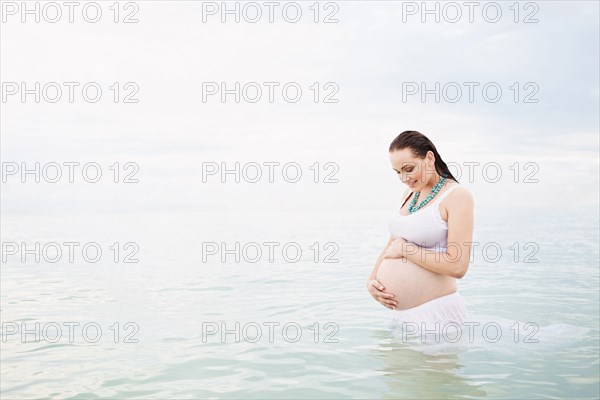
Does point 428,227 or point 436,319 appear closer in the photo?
point 428,227

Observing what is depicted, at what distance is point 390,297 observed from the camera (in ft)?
15.7

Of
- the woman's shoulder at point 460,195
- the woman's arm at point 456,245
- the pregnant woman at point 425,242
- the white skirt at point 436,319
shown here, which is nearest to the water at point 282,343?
the white skirt at point 436,319

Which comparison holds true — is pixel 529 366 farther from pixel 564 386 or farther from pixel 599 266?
pixel 599 266

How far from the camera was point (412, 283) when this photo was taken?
4.68m

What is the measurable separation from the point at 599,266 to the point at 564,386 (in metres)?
8.51

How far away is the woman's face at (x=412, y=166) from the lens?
4.59 meters

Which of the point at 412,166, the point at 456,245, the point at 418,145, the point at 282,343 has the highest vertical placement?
the point at 418,145

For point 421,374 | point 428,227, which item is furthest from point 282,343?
point 428,227

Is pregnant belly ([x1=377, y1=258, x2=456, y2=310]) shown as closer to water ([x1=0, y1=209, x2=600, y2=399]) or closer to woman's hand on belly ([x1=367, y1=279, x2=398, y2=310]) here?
woman's hand on belly ([x1=367, y1=279, x2=398, y2=310])

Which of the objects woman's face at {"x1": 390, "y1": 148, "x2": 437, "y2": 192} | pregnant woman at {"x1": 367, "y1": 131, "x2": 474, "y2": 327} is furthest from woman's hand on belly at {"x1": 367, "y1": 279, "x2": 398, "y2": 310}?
woman's face at {"x1": 390, "y1": 148, "x2": 437, "y2": 192}

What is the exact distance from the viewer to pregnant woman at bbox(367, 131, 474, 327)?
14.5ft

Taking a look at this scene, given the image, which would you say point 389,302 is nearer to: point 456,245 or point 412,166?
point 456,245

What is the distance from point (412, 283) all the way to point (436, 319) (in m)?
0.36

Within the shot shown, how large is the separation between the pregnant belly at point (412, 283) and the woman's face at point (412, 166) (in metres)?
0.65
